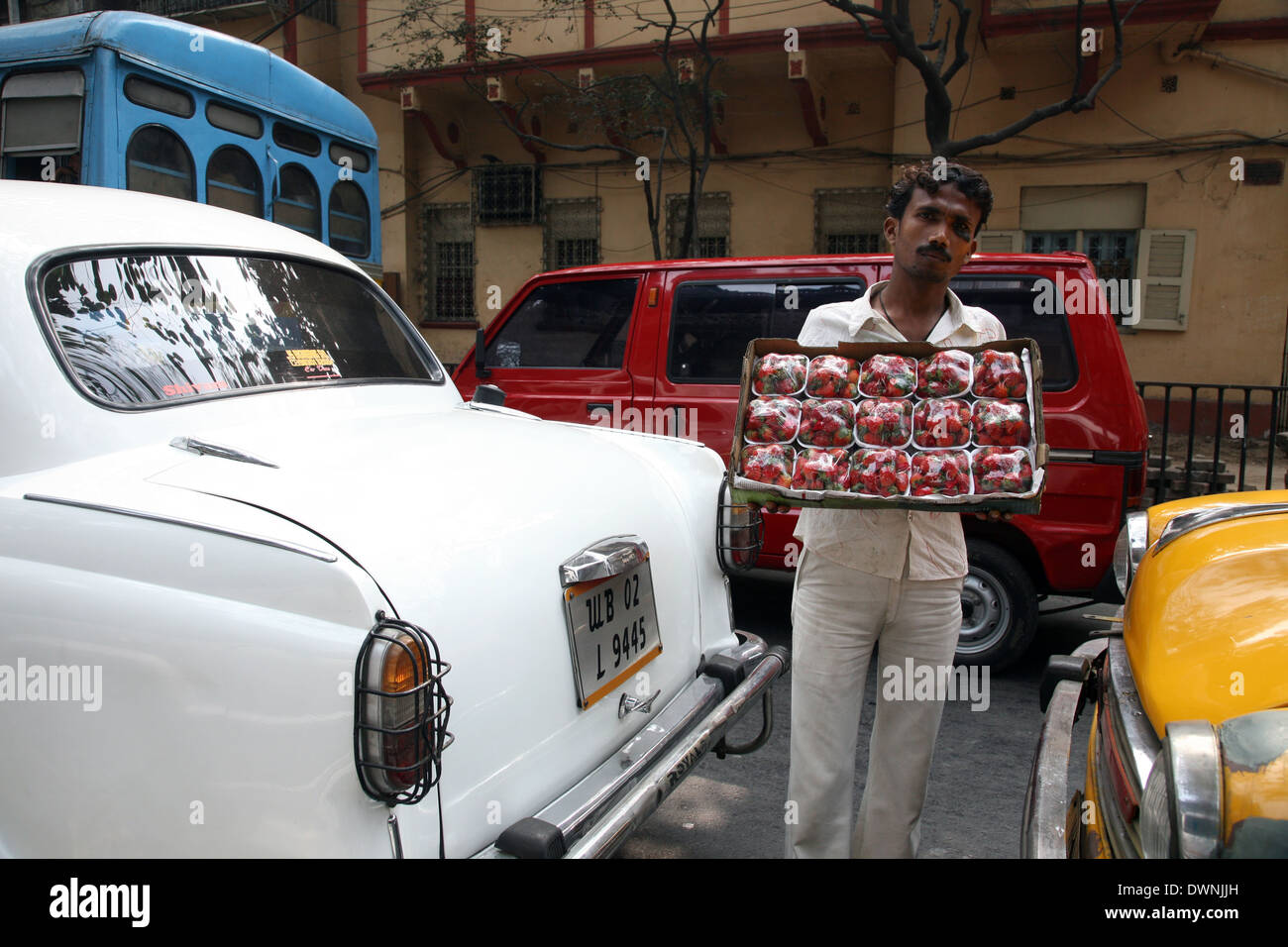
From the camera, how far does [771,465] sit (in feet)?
7.18

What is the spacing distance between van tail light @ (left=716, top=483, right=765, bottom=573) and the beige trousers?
20.5 inches

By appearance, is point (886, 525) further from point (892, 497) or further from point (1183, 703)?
point (1183, 703)

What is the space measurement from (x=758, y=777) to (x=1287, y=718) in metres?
2.48

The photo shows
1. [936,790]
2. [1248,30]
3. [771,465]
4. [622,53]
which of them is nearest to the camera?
[771,465]

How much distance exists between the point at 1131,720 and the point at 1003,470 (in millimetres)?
604

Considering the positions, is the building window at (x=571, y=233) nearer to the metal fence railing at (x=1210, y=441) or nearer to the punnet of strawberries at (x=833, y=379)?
the metal fence railing at (x=1210, y=441)

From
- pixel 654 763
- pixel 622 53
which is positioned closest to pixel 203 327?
pixel 654 763

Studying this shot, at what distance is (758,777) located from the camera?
3.60m

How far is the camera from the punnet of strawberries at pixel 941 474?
2.11m

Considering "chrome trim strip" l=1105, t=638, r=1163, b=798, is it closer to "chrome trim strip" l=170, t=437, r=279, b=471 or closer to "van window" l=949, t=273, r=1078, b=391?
"chrome trim strip" l=170, t=437, r=279, b=471

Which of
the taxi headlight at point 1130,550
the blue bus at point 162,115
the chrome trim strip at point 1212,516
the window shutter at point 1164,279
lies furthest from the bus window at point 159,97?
the window shutter at point 1164,279

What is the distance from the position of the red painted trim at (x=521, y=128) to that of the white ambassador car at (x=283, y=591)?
1125 centimetres

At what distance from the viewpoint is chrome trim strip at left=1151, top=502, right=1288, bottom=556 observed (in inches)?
88.6

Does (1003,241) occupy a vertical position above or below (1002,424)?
above
